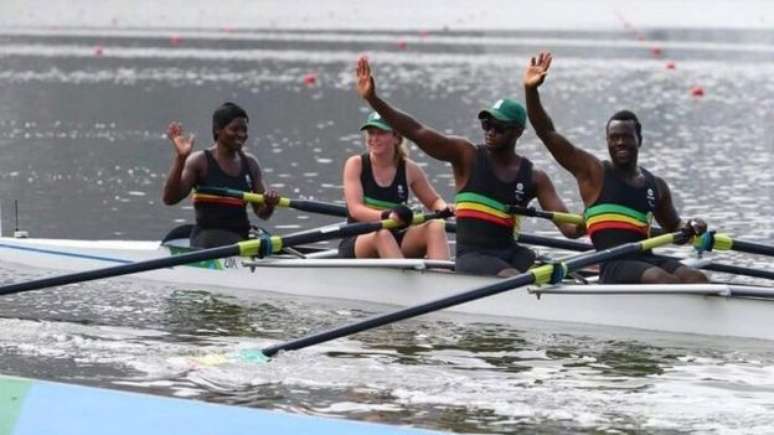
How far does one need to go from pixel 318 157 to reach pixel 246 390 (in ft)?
53.6

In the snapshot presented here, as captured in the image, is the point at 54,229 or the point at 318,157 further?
the point at 318,157

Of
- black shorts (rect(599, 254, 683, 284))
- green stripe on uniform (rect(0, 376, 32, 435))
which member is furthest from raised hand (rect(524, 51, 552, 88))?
green stripe on uniform (rect(0, 376, 32, 435))

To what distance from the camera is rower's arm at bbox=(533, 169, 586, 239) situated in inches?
471

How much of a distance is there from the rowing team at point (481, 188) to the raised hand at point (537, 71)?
0.03 ft

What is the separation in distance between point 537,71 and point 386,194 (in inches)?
89.0

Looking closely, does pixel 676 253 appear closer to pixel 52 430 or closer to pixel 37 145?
pixel 52 430

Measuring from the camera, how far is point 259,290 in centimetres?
1320

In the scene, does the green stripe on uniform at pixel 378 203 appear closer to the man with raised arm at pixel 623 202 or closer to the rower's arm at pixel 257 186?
the rower's arm at pixel 257 186

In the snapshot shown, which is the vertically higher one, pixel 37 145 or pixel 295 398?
pixel 37 145

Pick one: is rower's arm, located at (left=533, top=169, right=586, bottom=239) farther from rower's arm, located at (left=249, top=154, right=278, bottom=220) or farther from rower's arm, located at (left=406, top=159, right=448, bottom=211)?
rower's arm, located at (left=249, top=154, right=278, bottom=220)

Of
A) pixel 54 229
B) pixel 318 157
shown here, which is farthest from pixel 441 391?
pixel 318 157

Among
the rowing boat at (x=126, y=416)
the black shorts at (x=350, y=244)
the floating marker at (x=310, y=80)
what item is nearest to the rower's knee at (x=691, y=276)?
the black shorts at (x=350, y=244)

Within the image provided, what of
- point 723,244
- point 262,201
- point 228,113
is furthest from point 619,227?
point 228,113

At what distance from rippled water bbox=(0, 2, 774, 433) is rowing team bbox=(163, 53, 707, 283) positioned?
48 centimetres
